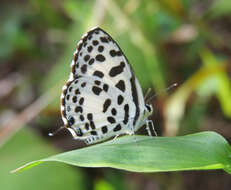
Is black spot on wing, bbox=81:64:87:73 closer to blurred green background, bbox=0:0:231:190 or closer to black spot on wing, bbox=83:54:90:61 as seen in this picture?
black spot on wing, bbox=83:54:90:61

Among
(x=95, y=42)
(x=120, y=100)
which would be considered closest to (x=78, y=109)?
(x=120, y=100)

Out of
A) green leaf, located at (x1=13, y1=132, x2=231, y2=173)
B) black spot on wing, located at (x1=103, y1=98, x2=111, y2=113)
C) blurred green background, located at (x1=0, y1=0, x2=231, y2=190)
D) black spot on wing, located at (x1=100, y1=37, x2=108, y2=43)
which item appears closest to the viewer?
green leaf, located at (x1=13, y1=132, x2=231, y2=173)

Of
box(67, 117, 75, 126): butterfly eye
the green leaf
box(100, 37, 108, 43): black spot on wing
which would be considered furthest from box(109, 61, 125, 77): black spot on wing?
the green leaf

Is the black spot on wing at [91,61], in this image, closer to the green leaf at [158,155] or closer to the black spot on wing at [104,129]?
the black spot on wing at [104,129]

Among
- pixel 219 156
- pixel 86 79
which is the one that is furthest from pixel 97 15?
pixel 219 156

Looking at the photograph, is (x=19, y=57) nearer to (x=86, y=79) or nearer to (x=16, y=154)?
(x=16, y=154)
